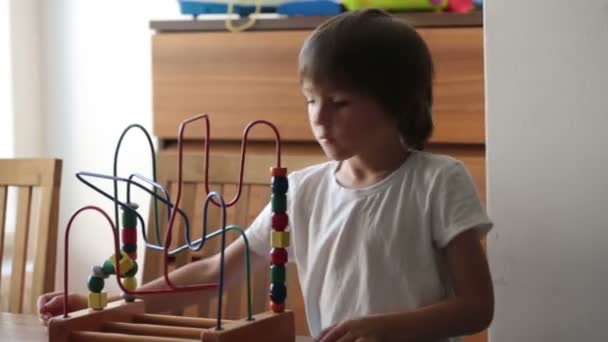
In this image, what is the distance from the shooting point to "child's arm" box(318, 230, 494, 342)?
1.02 metres

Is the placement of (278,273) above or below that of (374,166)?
below

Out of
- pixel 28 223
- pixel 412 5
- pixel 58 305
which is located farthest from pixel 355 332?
pixel 412 5

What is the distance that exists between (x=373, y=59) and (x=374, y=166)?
0.16 m

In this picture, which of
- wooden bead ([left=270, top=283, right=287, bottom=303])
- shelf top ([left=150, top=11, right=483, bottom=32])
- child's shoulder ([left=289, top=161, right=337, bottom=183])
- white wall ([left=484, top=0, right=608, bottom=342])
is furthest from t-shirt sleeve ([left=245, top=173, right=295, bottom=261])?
shelf top ([left=150, top=11, right=483, bottom=32])

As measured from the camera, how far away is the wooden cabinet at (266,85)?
202cm

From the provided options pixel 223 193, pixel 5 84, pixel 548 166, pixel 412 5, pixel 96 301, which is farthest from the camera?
pixel 5 84

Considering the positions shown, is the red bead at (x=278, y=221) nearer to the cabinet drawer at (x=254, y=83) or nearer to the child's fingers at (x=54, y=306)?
the child's fingers at (x=54, y=306)

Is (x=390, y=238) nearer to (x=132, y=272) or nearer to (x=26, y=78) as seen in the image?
(x=132, y=272)

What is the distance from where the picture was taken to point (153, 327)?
42.1 inches

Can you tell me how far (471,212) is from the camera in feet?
3.77

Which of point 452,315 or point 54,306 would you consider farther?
point 54,306

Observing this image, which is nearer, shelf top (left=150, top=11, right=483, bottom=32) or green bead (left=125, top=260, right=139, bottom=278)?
Answer: green bead (left=125, top=260, right=139, bottom=278)

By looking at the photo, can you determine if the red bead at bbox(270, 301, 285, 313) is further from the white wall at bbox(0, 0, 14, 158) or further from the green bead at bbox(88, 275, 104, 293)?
the white wall at bbox(0, 0, 14, 158)

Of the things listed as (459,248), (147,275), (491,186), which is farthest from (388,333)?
(147,275)
